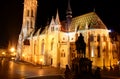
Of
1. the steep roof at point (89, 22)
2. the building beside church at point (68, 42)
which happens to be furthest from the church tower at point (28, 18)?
the steep roof at point (89, 22)

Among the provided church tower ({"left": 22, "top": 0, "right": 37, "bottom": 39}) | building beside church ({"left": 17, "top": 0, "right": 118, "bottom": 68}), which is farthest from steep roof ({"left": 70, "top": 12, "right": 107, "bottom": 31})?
church tower ({"left": 22, "top": 0, "right": 37, "bottom": 39})

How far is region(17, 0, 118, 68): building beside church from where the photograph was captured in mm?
57375

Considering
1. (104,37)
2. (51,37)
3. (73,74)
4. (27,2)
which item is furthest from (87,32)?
(27,2)

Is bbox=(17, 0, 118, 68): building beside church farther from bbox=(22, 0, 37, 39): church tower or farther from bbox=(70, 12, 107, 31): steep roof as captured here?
bbox=(22, 0, 37, 39): church tower

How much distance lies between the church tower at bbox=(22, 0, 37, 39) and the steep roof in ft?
84.0

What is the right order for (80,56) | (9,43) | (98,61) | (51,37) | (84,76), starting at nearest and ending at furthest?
(84,76) < (80,56) < (98,61) < (51,37) < (9,43)

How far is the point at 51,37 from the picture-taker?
6700 centimetres

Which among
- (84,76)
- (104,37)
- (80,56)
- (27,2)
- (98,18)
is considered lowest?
(84,76)

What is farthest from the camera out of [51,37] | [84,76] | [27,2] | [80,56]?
[27,2]

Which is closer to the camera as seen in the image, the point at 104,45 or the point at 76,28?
the point at 104,45

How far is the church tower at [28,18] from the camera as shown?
87438 millimetres

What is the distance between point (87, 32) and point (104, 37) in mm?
5296

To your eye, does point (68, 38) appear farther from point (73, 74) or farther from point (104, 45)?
point (73, 74)

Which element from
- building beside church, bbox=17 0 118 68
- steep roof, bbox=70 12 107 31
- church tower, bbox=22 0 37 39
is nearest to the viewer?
building beside church, bbox=17 0 118 68
